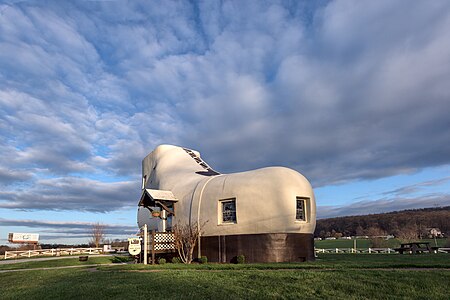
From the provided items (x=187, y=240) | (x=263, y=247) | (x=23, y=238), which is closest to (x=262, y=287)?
(x=263, y=247)

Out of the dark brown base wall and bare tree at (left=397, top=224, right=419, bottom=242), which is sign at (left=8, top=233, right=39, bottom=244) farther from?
bare tree at (left=397, top=224, right=419, bottom=242)

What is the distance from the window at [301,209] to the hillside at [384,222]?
62.8 metres

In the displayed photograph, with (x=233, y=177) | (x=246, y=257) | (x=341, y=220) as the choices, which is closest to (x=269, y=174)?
(x=233, y=177)

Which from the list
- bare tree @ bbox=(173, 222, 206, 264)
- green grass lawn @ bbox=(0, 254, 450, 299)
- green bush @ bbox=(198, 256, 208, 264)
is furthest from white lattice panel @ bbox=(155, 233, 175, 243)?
green grass lawn @ bbox=(0, 254, 450, 299)

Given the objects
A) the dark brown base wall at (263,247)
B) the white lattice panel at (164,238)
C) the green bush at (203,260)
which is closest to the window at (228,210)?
the dark brown base wall at (263,247)

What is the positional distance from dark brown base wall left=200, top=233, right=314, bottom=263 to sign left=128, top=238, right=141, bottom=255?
3.43 meters

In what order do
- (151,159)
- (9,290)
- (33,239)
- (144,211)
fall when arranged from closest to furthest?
1. (9,290)
2. (144,211)
3. (151,159)
4. (33,239)

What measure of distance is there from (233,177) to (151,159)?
35.8ft

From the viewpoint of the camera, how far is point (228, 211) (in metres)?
18.1

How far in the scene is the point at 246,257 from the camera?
17016 mm

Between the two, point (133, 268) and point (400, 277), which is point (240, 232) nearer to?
point (133, 268)

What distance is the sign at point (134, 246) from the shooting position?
17703 mm

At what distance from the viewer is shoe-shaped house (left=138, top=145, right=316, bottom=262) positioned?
1673cm

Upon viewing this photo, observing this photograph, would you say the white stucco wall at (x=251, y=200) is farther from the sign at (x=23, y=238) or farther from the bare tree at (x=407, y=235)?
the bare tree at (x=407, y=235)
